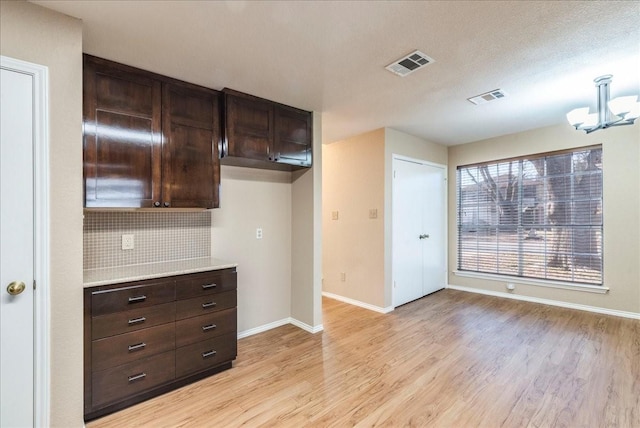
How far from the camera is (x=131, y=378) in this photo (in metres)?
1.98

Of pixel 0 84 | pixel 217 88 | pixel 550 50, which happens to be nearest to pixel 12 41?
pixel 0 84

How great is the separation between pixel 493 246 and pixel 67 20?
5382 mm

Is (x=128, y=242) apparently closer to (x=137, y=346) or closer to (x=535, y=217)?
(x=137, y=346)

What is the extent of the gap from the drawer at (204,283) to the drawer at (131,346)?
250 millimetres

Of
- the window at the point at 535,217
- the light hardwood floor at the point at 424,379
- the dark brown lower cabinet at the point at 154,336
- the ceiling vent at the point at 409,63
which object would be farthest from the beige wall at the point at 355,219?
the dark brown lower cabinet at the point at 154,336

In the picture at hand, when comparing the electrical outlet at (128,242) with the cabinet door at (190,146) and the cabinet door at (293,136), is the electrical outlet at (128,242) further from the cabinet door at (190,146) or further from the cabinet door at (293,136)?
the cabinet door at (293,136)

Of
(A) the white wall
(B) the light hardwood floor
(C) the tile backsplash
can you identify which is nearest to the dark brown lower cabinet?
(B) the light hardwood floor

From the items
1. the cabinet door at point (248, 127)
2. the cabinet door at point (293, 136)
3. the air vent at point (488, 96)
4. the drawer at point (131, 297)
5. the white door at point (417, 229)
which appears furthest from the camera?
the white door at point (417, 229)

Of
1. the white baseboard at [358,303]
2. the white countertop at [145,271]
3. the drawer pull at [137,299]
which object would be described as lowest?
the white baseboard at [358,303]

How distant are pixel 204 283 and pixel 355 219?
2479 millimetres

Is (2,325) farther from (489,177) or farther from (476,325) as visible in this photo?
(489,177)

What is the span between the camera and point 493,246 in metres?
4.64

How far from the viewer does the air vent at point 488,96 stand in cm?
282

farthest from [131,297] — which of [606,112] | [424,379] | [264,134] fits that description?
[606,112]
